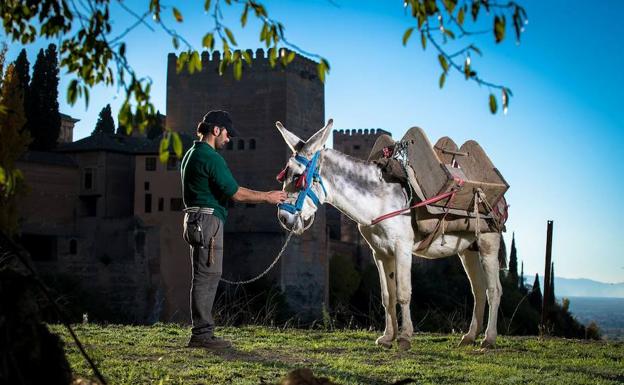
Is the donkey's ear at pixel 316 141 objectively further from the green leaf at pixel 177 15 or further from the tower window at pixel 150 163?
the tower window at pixel 150 163

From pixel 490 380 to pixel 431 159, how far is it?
2398 mm

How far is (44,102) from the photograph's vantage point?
44.9 metres

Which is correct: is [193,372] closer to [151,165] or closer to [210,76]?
[151,165]

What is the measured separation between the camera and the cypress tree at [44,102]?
44875mm

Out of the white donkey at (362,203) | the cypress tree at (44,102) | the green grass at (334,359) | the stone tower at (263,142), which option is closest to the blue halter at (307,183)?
the white donkey at (362,203)

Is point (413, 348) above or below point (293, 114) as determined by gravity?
below

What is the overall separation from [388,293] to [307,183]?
123 cm

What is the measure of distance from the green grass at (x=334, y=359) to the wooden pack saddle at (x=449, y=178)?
1.08 m

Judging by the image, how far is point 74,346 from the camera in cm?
734

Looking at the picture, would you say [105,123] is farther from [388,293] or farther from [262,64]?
[388,293]

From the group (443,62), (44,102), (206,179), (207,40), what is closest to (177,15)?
(207,40)

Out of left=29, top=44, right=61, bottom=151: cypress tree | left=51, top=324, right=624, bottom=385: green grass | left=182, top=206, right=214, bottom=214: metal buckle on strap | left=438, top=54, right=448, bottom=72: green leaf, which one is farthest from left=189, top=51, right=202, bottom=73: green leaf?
left=29, top=44, right=61, bottom=151: cypress tree

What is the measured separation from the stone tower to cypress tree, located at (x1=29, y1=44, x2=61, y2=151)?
983cm

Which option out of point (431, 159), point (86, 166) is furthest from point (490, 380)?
point (86, 166)
